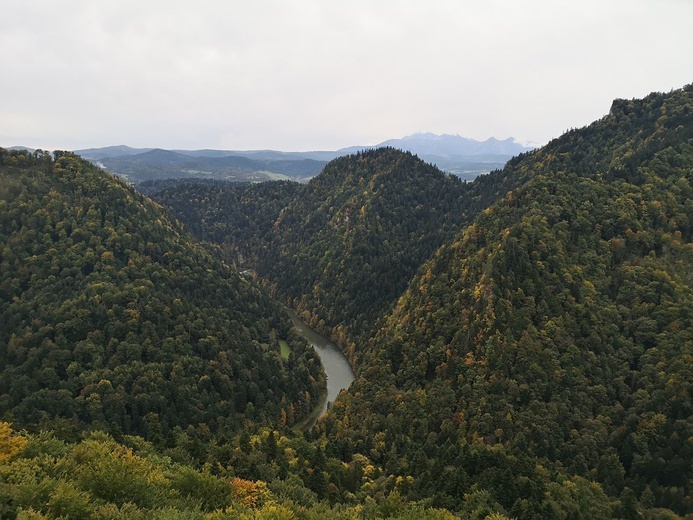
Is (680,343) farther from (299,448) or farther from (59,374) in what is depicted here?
(59,374)

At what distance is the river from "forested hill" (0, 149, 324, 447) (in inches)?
279

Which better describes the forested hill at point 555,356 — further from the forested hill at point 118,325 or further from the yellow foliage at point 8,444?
the yellow foliage at point 8,444

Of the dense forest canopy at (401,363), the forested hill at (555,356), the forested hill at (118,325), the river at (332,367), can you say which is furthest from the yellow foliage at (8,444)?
the river at (332,367)

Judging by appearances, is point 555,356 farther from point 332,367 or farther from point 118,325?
point 118,325

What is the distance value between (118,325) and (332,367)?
82160mm

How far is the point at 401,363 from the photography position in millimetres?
124000

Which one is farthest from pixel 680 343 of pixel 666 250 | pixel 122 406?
pixel 122 406

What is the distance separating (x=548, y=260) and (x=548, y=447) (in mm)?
52969

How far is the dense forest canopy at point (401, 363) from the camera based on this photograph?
233ft

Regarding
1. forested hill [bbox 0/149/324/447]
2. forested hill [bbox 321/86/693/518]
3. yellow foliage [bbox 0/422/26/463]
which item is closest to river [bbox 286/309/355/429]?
forested hill [bbox 0/149/324/447]

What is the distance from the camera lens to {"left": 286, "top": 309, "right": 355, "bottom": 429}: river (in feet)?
482

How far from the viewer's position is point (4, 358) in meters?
104

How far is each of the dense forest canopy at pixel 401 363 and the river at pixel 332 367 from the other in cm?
642

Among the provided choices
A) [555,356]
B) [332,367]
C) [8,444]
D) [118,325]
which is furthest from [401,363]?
[8,444]
